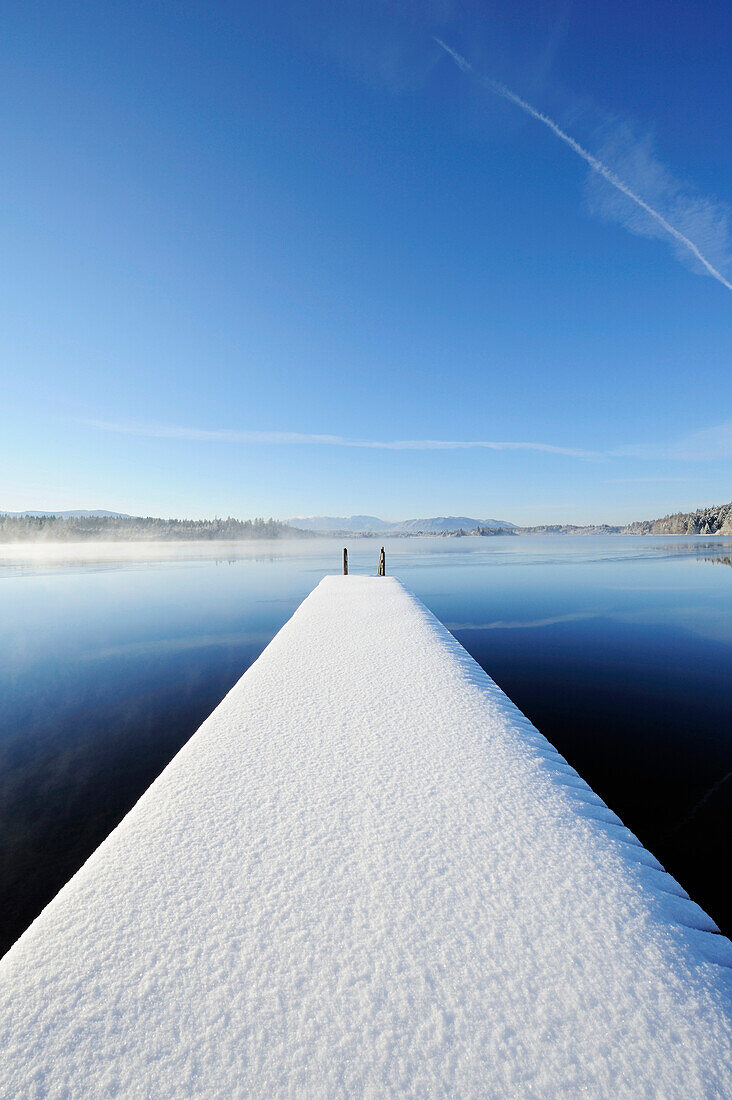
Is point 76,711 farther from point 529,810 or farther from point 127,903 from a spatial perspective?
point 529,810


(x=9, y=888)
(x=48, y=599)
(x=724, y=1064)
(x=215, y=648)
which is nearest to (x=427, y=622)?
(x=215, y=648)

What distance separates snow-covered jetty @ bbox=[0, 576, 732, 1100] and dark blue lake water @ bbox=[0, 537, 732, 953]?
109 inches

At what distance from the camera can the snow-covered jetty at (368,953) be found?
1972 millimetres

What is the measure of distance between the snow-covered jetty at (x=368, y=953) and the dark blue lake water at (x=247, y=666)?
2765mm

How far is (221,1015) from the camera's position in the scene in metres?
2.17

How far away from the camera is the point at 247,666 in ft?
43.2

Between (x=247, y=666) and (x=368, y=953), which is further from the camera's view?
(x=247, y=666)

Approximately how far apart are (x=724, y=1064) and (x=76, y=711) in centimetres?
1174

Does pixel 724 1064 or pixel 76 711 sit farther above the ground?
pixel 724 1064

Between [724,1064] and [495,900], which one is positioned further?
[495,900]

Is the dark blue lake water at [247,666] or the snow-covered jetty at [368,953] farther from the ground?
the snow-covered jetty at [368,953]

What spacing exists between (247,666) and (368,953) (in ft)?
37.1

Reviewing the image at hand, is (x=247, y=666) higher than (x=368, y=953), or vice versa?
(x=368, y=953)

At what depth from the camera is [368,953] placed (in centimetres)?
250
